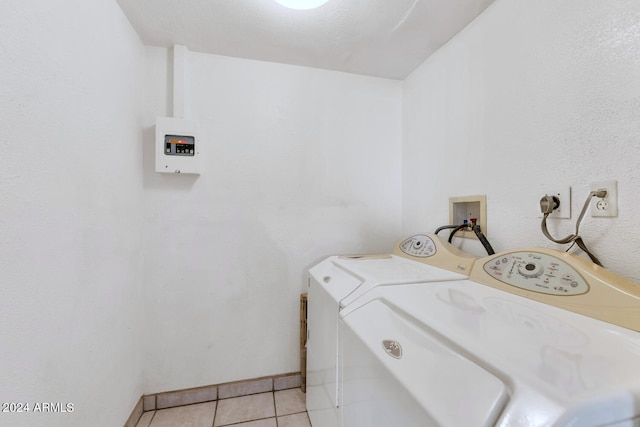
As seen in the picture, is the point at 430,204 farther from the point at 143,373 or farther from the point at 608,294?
the point at 143,373

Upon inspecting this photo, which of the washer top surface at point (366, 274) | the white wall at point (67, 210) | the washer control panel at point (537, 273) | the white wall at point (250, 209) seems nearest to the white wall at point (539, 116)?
the washer control panel at point (537, 273)

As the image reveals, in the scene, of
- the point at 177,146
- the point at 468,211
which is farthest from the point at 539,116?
the point at 177,146

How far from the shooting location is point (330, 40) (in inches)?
58.7

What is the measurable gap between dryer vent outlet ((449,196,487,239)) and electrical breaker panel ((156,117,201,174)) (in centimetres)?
151

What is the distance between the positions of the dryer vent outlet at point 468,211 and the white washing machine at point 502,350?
349mm

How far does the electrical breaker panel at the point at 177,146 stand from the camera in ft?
4.86

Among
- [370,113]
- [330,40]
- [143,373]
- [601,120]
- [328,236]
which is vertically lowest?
[143,373]

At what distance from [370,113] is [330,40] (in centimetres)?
59

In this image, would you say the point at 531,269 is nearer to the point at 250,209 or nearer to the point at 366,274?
the point at 366,274

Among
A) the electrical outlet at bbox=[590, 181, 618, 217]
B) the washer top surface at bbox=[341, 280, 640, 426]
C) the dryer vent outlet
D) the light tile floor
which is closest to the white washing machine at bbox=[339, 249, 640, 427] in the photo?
the washer top surface at bbox=[341, 280, 640, 426]

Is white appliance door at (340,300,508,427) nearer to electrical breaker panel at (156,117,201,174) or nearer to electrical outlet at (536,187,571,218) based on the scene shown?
electrical outlet at (536,187,571,218)

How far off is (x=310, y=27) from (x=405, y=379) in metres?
1.61

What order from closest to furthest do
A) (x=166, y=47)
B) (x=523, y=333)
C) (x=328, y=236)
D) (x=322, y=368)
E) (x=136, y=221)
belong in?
(x=523, y=333) → (x=322, y=368) → (x=136, y=221) → (x=166, y=47) → (x=328, y=236)

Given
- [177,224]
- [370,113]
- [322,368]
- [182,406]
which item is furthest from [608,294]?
[182,406]
